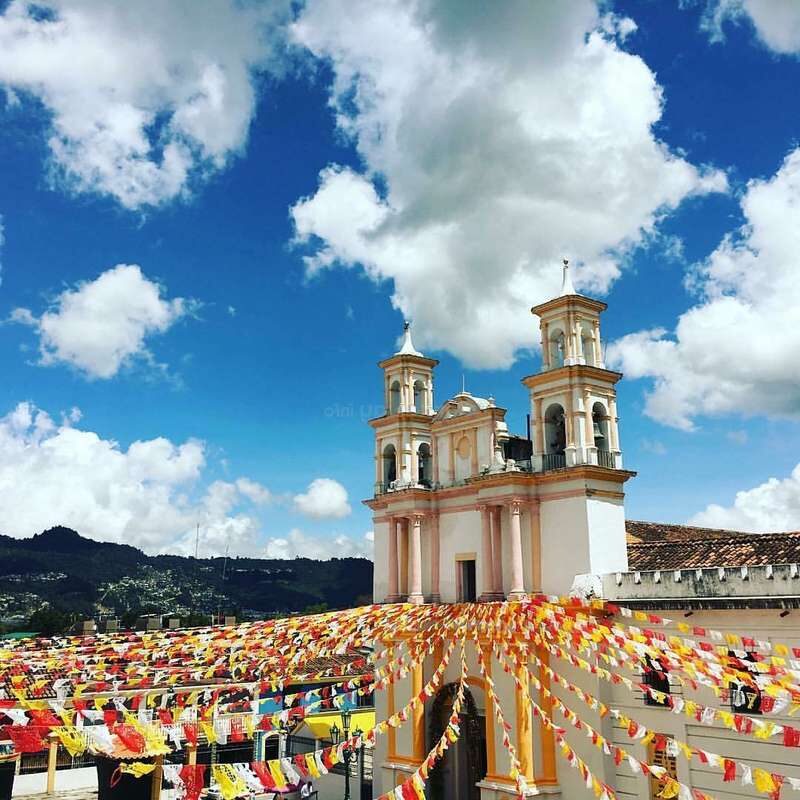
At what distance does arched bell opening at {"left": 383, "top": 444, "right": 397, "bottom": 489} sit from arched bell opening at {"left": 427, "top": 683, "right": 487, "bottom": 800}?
275 inches

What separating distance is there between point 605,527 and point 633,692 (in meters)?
4.02

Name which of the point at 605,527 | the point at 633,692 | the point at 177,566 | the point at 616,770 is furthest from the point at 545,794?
the point at 177,566

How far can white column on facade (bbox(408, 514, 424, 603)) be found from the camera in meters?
23.4

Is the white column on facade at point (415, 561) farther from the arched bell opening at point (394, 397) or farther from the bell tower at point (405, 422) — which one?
the arched bell opening at point (394, 397)

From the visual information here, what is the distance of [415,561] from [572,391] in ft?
23.2

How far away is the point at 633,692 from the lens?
61.1 feet

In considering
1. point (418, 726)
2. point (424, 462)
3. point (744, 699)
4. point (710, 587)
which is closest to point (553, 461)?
point (710, 587)

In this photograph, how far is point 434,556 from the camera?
23781mm

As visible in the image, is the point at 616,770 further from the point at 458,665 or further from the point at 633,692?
the point at 458,665

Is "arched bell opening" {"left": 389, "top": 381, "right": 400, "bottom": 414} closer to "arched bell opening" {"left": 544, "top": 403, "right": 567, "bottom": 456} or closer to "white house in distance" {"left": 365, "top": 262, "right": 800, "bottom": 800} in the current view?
"white house in distance" {"left": 365, "top": 262, "right": 800, "bottom": 800}

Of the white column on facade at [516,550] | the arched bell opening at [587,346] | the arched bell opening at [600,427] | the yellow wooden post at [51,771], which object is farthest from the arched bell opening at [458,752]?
the yellow wooden post at [51,771]

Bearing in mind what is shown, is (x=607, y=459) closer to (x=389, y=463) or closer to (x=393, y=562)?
(x=393, y=562)

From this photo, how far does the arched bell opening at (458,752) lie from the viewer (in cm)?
2125

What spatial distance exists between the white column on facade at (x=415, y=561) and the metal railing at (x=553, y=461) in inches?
177
